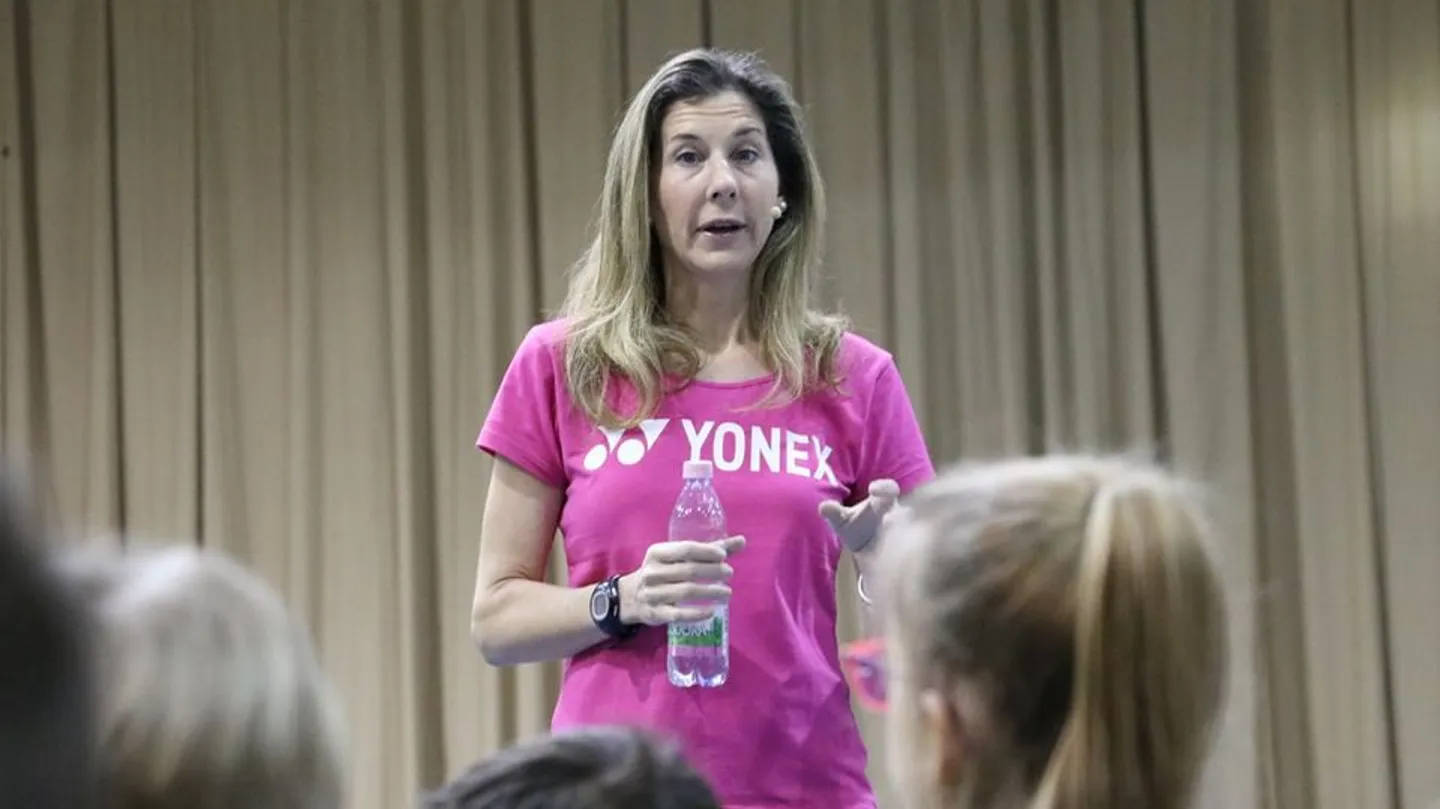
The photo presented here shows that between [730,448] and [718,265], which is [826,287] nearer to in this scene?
[718,265]

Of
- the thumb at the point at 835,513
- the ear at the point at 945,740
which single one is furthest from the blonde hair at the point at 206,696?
the thumb at the point at 835,513

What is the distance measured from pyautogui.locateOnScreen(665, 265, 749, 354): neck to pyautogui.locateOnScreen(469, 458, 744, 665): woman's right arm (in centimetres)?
25

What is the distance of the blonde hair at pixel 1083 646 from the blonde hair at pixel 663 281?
83cm

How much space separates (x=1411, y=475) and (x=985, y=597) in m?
3.12

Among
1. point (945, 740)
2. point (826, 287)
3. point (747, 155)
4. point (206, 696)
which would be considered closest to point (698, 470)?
point (747, 155)

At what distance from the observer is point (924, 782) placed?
1.11m

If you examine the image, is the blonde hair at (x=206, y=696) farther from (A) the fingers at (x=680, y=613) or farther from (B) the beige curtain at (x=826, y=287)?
(B) the beige curtain at (x=826, y=287)

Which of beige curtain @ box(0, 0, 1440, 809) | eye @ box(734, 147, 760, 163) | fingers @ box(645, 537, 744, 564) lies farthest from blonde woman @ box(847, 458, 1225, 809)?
beige curtain @ box(0, 0, 1440, 809)

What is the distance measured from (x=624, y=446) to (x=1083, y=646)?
90 cm

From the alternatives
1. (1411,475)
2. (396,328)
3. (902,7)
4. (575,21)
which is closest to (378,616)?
(396,328)

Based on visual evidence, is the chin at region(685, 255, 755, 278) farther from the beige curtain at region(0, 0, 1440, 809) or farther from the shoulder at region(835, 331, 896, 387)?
the beige curtain at region(0, 0, 1440, 809)

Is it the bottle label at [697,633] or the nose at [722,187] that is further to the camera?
the nose at [722,187]

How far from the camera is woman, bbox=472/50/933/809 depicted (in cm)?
183

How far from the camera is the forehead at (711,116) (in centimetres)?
203
